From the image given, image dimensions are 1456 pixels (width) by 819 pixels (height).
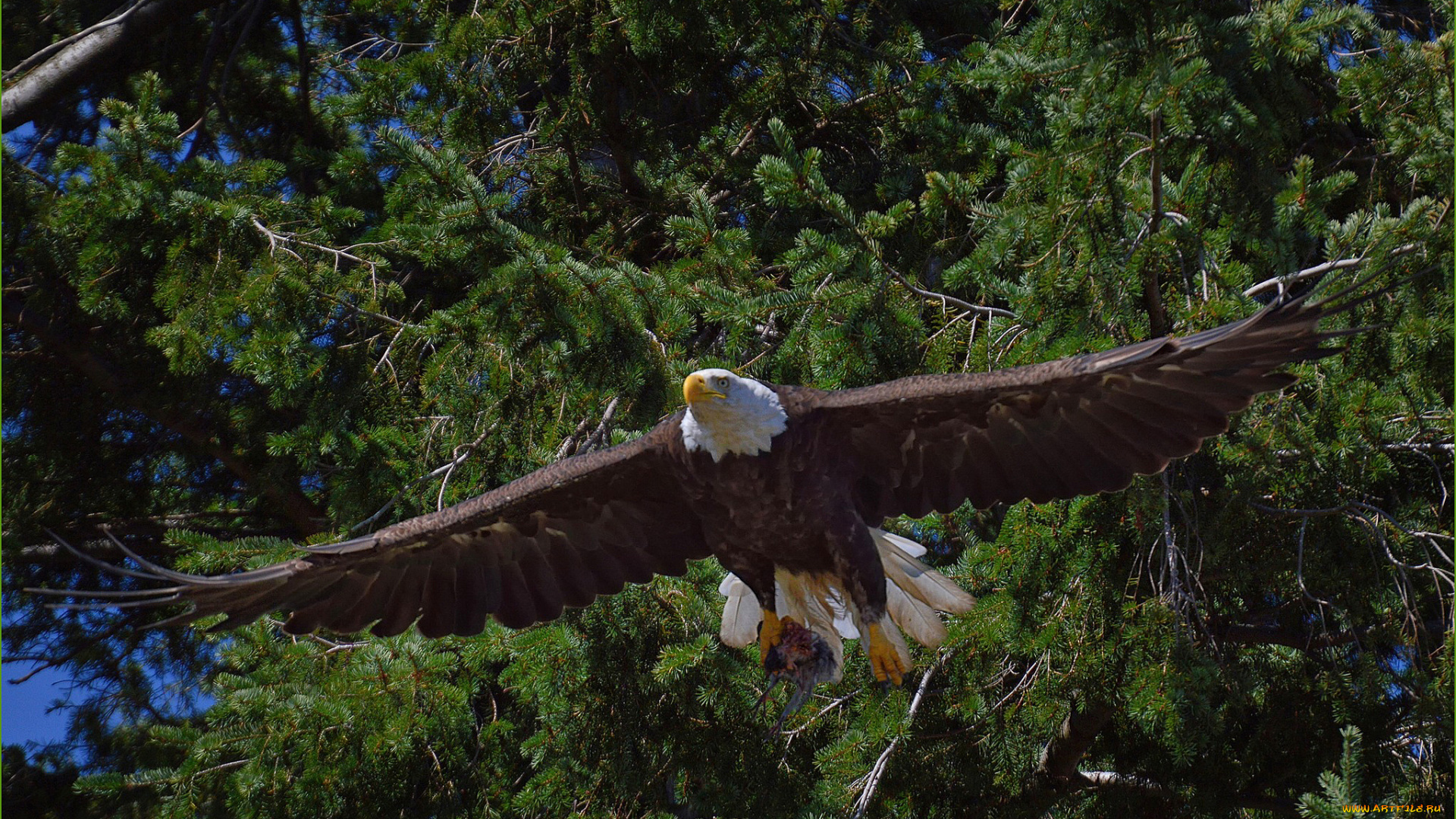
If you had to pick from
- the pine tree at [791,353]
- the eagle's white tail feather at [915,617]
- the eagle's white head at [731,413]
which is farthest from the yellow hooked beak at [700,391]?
the eagle's white tail feather at [915,617]

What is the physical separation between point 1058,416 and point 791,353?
103 centimetres

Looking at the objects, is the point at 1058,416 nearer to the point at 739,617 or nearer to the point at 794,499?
the point at 794,499

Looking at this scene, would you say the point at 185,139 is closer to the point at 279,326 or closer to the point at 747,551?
the point at 279,326

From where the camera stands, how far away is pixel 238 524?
241 inches

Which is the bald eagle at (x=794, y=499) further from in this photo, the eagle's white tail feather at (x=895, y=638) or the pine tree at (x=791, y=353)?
the pine tree at (x=791, y=353)

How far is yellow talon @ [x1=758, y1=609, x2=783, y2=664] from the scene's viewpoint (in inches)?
157

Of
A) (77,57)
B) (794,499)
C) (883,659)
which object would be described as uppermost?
(77,57)

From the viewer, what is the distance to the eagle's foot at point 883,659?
153 inches

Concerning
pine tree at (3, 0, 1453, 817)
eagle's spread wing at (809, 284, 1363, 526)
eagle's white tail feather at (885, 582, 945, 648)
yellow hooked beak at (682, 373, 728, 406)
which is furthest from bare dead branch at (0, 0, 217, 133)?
eagle's white tail feather at (885, 582, 945, 648)

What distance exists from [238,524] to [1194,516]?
4.62m

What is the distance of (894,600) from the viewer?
4.03 meters

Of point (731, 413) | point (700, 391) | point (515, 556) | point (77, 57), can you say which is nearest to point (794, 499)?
point (731, 413)

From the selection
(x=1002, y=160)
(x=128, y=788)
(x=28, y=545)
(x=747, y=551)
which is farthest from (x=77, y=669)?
(x=1002, y=160)

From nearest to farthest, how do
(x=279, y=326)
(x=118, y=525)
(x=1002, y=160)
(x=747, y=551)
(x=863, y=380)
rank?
(x=747, y=551) < (x=863, y=380) < (x=279, y=326) < (x=1002, y=160) < (x=118, y=525)
